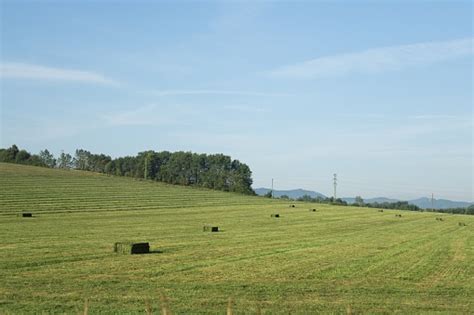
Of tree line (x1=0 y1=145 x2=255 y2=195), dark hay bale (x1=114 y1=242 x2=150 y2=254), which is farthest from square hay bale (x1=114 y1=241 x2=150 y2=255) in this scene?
tree line (x1=0 y1=145 x2=255 y2=195)

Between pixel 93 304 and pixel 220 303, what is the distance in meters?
2.80

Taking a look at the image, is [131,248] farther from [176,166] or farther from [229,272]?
[176,166]

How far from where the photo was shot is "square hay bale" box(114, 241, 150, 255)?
22.6 meters

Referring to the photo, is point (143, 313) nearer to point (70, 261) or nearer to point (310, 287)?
point (310, 287)

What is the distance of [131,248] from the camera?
73.9 feet

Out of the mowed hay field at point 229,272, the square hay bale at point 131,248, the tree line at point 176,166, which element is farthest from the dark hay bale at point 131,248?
the tree line at point 176,166

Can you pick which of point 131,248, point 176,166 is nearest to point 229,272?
point 131,248

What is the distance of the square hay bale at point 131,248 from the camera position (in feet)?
74.0

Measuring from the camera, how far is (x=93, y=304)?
12688 millimetres

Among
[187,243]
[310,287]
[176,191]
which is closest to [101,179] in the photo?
[176,191]

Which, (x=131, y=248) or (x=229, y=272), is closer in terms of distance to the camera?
(x=229, y=272)

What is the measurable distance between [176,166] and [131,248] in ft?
508

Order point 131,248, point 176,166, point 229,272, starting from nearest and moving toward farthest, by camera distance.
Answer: point 229,272 < point 131,248 < point 176,166

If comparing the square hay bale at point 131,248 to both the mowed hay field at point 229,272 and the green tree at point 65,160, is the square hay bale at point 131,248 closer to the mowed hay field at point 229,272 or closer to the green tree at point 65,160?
the mowed hay field at point 229,272
